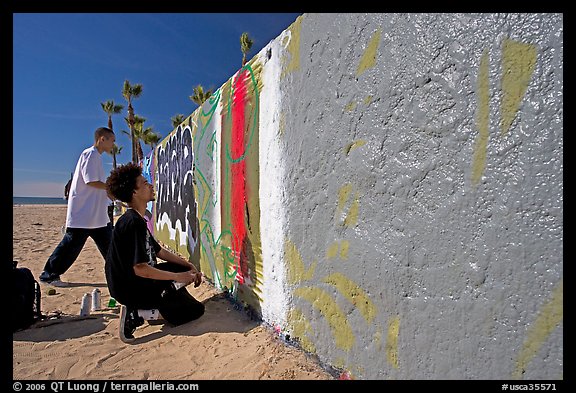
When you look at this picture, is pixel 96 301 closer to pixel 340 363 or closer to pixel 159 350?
pixel 159 350

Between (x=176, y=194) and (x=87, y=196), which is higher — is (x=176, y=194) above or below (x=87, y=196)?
above

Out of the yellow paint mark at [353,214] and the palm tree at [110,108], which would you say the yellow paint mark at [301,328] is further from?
the palm tree at [110,108]

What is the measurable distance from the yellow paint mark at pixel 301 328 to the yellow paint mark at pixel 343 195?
2.40 ft

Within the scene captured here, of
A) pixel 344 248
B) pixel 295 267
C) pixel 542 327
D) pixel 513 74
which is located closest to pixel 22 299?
pixel 295 267

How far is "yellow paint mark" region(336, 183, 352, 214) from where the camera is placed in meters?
1.69

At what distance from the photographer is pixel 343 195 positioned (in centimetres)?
172

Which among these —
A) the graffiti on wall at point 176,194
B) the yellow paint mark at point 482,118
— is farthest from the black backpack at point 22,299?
the yellow paint mark at point 482,118

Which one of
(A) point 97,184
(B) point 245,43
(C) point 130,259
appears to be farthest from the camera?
(B) point 245,43

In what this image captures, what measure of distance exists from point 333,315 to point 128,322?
176cm

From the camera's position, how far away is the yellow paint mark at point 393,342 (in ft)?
4.61

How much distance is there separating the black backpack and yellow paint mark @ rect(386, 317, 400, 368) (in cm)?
281

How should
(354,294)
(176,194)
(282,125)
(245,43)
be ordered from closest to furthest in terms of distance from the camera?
(354,294) → (282,125) → (176,194) → (245,43)

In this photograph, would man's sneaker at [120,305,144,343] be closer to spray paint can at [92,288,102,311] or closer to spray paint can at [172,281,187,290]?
spray paint can at [172,281,187,290]
